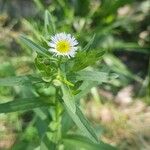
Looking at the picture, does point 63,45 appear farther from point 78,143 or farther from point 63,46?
point 78,143

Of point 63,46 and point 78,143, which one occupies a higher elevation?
point 63,46

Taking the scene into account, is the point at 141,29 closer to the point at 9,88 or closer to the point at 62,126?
the point at 9,88

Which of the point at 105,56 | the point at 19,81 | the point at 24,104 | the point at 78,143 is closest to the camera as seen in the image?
the point at 19,81

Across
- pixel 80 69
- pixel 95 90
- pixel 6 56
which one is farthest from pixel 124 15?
pixel 80 69

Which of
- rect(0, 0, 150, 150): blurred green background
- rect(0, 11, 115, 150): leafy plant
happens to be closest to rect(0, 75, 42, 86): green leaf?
rect(0, 11, 115, 150): leafy plant

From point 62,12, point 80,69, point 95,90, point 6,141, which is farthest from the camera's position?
point 62,12

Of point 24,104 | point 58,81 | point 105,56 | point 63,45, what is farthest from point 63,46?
point 105,56
